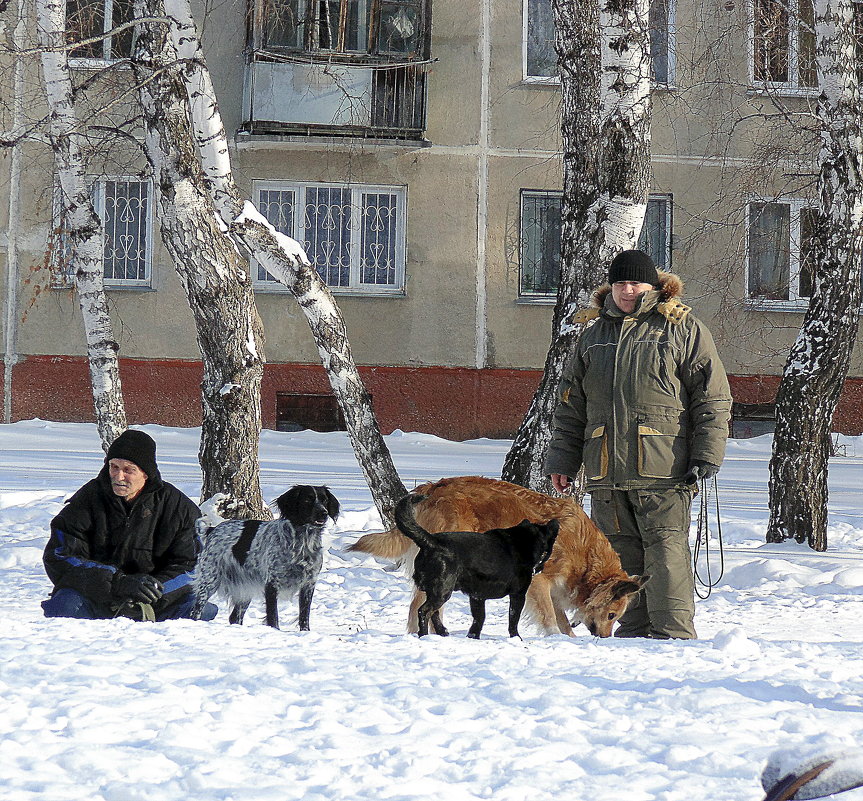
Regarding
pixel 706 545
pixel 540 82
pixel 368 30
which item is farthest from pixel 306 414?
pixel 706 545

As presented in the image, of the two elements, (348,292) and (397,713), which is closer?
(397,713)

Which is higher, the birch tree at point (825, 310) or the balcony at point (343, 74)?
the balcony at point (343, 74)

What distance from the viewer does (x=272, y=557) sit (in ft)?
16.9

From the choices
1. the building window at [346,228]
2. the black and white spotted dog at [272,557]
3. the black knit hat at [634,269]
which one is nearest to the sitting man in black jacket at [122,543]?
the black and white spotted dog at [272,557]

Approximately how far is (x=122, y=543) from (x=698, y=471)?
250 cm

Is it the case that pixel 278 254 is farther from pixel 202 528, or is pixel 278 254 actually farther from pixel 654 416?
pixel 654 416

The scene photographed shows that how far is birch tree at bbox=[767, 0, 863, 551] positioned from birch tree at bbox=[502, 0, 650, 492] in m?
1.94

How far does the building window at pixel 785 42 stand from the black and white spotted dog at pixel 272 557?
18.3ft

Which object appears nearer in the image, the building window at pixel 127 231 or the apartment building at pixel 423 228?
the apartment building at pixel 423 228

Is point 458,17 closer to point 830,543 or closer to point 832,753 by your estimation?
point 830,543

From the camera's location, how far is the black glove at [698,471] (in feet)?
15.4

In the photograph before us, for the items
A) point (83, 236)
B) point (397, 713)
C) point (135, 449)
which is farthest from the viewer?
point (83, 236)

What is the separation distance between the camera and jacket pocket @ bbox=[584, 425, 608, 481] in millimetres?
4859

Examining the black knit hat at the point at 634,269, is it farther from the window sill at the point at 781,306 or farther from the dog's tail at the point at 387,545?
the window sill at the point at 781,306
